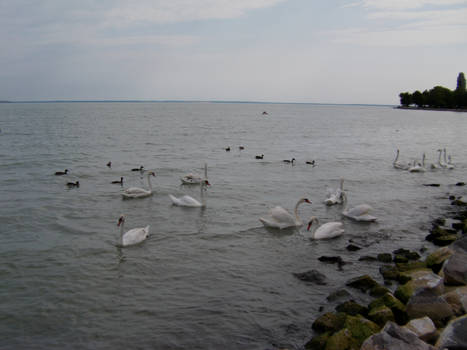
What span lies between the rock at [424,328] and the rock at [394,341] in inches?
30.4

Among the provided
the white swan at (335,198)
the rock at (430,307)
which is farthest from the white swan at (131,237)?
the white swan at (335,198)

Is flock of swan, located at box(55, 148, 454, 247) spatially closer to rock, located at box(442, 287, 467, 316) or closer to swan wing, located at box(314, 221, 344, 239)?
swan wing, located at box(314, 221, 344, 239)

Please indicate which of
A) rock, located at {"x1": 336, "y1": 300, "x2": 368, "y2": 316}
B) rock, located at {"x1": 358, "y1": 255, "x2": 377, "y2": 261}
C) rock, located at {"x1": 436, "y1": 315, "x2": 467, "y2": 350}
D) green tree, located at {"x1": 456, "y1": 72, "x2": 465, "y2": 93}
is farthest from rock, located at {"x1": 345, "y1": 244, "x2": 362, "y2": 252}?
green tree, located at {"x1": 456, "y1": 72, "x2": 465, "y2": 93}

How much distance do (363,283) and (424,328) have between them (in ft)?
8.24

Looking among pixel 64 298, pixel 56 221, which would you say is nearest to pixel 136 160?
pixel 56 221

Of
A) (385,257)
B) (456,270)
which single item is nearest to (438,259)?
(456,270)

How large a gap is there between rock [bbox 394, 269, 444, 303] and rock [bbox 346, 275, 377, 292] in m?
0.73

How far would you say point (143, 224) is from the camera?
45.4 ft

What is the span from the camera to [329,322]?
23.4 feet

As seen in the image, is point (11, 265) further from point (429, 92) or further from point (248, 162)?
point (429, 92)

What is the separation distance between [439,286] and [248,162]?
70.3 feet

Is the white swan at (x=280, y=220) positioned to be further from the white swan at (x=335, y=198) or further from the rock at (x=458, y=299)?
the rock at (x=458, y=299)

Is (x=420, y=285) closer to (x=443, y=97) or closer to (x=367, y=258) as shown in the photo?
(x=367, y=258)

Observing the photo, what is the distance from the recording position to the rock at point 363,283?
8781 mm
